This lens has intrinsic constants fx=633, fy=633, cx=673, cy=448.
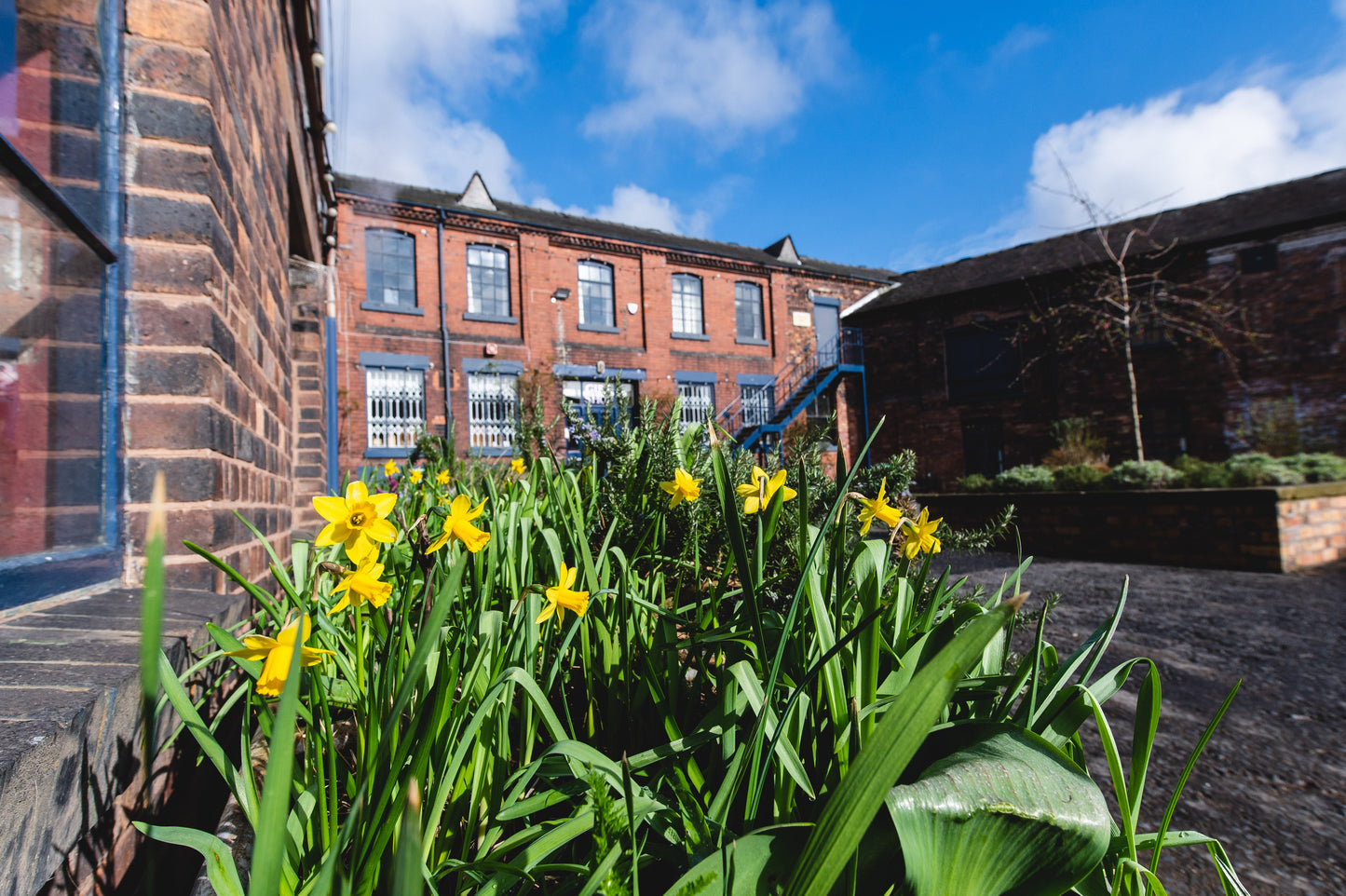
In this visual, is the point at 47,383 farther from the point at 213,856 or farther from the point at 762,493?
the point at 762,493

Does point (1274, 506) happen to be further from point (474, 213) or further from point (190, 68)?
point (474, 213)

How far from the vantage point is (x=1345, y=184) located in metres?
14.1

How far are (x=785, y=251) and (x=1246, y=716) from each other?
62.6ft

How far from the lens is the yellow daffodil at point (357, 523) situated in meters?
0.77

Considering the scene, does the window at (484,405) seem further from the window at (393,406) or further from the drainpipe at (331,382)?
the drainpipe at (331,382)

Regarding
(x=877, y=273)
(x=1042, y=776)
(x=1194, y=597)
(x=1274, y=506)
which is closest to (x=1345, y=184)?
(x=877, y=273)

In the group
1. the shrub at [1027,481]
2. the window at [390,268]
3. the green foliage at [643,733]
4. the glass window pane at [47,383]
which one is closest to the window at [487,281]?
the window at [390,268]

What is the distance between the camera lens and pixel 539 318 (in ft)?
50.7

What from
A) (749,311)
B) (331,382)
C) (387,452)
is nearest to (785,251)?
(749,311)

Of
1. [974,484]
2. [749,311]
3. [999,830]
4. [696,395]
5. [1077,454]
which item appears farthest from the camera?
[749,311]

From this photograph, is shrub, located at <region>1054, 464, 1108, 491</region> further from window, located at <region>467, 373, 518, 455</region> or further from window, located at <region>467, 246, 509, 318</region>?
window, located at <region>467, 246, 509, 318</region>

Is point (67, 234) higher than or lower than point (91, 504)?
higher

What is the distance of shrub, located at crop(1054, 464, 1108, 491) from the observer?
7.79m

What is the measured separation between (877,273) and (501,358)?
14.1 meters
